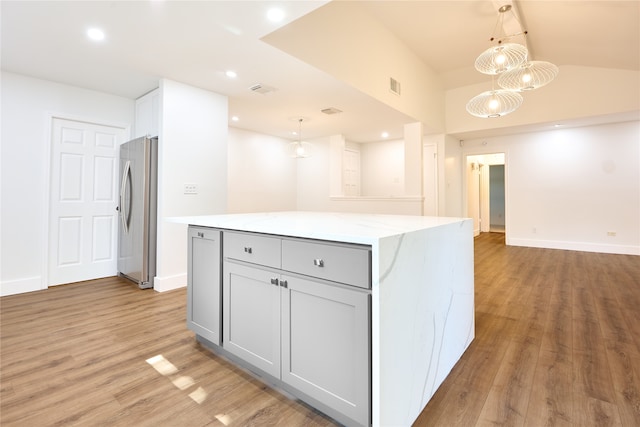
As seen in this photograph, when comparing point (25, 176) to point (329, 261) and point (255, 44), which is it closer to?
point (255, 44)

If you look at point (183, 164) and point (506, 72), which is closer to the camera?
point (506, 72)

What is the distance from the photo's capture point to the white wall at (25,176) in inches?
129

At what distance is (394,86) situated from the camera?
15.1ft

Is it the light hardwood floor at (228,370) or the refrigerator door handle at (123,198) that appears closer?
the light hardwood floor at (228,370)

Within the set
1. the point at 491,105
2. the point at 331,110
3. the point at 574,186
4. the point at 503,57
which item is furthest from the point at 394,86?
the point at 574,186

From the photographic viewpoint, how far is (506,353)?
203cm

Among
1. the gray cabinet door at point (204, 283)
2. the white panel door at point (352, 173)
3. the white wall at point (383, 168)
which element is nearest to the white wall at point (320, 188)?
the white wall at point (383, 168)

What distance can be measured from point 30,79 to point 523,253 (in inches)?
309

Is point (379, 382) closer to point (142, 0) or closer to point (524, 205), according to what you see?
point (142, 0)

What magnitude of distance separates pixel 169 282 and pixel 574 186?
24.5 feet

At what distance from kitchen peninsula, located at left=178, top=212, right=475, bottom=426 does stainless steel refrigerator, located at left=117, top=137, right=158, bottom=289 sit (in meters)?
1.91

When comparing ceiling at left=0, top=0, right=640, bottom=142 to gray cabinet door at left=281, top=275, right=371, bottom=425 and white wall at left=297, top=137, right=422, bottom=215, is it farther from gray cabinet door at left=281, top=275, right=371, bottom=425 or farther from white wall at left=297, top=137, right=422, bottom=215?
gray cabinet door at left=281, top=275, right=371, bottom=425

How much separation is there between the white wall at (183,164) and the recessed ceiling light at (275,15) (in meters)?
1.70

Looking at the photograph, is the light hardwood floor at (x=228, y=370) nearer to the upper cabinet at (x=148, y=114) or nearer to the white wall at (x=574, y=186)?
the upper cabinet at (x=148, y=114)
